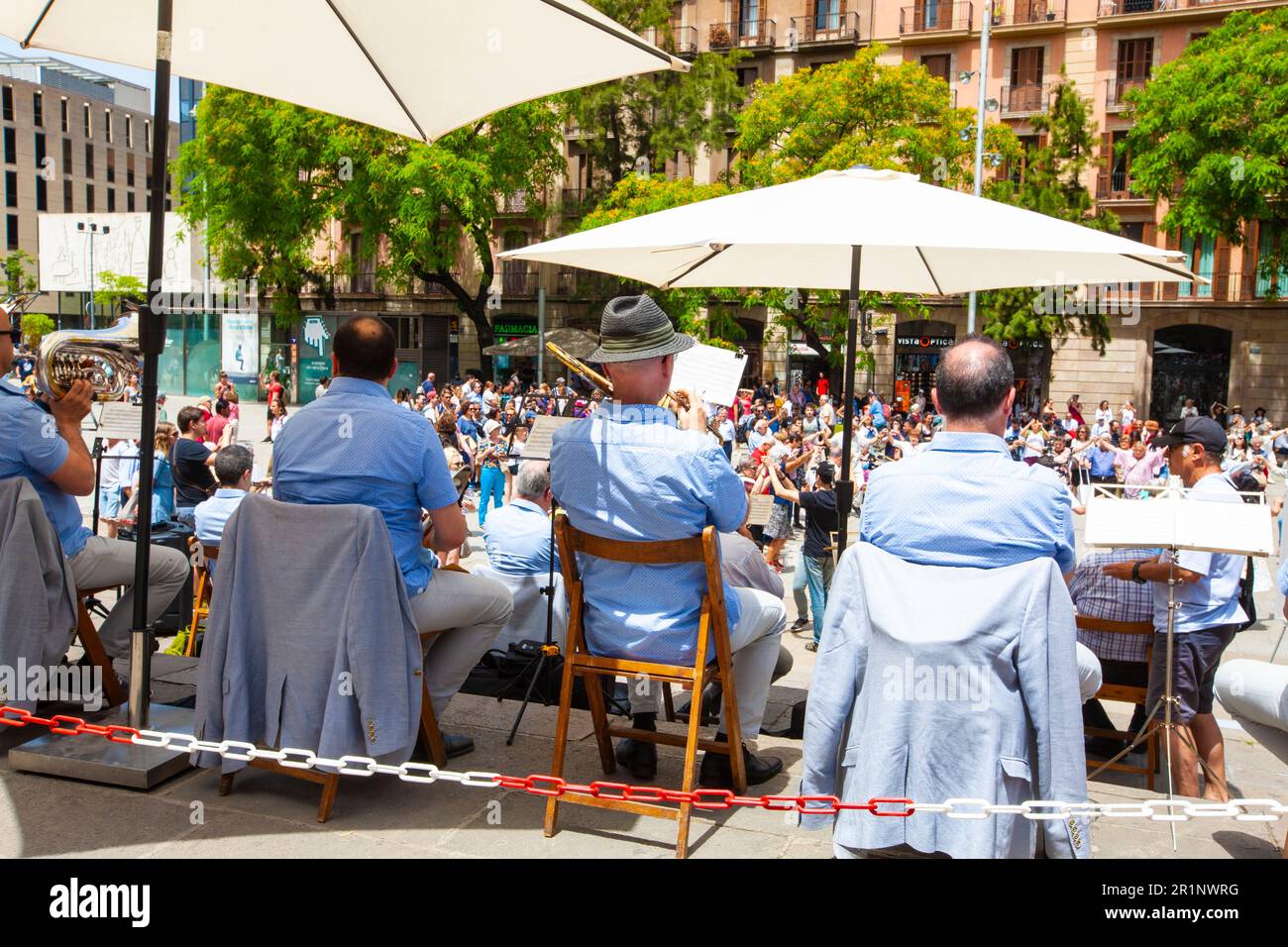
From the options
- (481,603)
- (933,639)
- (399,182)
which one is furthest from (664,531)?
(399,182)

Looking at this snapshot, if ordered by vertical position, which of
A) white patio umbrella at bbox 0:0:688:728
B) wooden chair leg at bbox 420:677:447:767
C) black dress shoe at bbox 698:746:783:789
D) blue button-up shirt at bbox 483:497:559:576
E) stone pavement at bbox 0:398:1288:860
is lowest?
stone pavement at bbox 0:398:1288:860

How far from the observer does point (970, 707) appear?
8.74ft

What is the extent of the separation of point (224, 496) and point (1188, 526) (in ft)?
16.4

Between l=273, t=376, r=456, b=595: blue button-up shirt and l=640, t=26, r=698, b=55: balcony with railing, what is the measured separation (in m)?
38.7

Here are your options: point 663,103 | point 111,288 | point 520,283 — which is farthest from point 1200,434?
point 111,288

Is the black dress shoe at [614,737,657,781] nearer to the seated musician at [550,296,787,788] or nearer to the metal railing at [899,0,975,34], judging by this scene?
the seated musician at [550,296,787,788]

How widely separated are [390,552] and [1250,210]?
121ft

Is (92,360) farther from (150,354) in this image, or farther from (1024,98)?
(1024,98)

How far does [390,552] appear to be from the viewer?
345cm

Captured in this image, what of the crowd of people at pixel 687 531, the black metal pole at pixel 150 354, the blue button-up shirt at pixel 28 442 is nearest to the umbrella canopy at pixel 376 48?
the black metal pole at pixel 150 354

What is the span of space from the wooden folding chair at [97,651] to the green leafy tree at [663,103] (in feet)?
119

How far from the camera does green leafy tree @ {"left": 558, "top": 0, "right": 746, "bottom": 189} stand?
3878cm

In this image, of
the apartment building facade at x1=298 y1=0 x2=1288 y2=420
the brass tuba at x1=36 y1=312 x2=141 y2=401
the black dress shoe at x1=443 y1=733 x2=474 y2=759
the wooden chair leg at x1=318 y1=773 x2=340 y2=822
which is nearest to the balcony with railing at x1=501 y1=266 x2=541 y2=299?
the apartment building facade at x1=298 y1=0 x2=1288 y2=420

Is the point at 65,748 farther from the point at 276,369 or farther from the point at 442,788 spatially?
the point at 276,369
